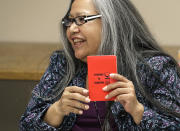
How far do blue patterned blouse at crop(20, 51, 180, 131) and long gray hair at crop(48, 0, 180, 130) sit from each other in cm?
3

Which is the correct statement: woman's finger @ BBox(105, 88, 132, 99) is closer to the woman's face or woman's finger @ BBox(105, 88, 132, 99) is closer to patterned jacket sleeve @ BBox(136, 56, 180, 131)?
patterned jacket sleeve @ BBox(136, 56, 180, 131)

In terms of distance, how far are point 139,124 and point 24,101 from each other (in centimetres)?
109

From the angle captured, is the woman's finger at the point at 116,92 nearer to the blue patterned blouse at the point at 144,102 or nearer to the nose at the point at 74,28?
the blue patterned blouse at the point at 144,102

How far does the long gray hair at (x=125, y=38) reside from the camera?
1.20 meters

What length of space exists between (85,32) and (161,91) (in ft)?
1.23

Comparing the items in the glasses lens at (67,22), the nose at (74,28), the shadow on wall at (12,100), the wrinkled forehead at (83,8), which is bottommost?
the shadow on wall at (12,100)

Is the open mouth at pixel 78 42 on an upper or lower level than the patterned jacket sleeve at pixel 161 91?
upper

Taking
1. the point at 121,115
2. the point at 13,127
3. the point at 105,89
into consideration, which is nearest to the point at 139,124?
the point at 121,115

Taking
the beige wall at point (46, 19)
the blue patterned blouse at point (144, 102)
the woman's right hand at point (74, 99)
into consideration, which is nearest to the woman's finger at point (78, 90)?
the woman's right hand at point (74, 99)

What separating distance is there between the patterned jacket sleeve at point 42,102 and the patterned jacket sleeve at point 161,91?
351 millimetres

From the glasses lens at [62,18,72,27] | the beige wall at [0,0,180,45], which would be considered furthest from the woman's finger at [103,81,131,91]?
the beige wall at [0,0,180,45]

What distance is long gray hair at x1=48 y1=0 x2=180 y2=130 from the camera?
1200 millimetres

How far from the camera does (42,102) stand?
1.31 meters

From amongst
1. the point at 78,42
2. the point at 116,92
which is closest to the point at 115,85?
the point at 116,92
